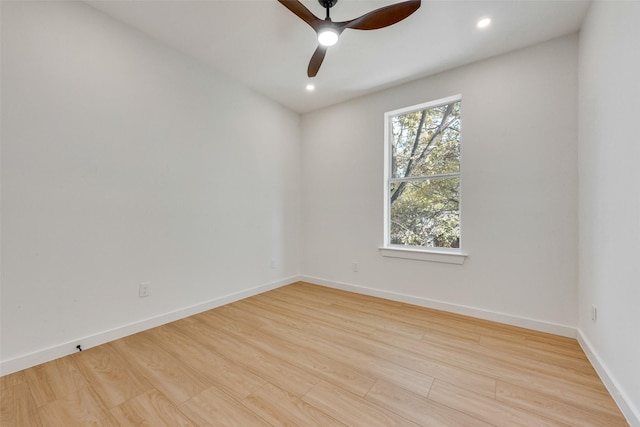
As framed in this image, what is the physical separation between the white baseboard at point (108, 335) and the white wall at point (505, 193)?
177cm

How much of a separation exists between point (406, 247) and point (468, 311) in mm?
898

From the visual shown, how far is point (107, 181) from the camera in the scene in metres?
2.15

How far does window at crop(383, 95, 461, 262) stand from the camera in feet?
9.46

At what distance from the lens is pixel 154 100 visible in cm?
244

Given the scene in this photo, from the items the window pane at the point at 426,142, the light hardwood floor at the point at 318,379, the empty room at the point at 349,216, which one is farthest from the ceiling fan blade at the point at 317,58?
the light hardwood floor at the point at 318,379

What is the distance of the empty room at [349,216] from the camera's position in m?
1.50

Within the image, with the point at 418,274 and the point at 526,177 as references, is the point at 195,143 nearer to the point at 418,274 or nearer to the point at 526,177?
the point at 418,274

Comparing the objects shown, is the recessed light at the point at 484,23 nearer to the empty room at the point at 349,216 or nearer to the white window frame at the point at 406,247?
the empty room at the point at 349,216

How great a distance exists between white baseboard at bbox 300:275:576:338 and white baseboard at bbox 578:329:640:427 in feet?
0.70

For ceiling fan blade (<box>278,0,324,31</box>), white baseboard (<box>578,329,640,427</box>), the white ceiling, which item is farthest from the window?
ceiling fan blade (<box>278,0,324,31</box>)

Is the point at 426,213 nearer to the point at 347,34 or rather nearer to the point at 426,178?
the point at 426,178

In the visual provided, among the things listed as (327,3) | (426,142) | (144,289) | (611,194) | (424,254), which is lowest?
(144,289)

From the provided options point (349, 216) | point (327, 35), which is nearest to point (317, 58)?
point (327, 35)

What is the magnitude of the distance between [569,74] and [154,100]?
3.65m
